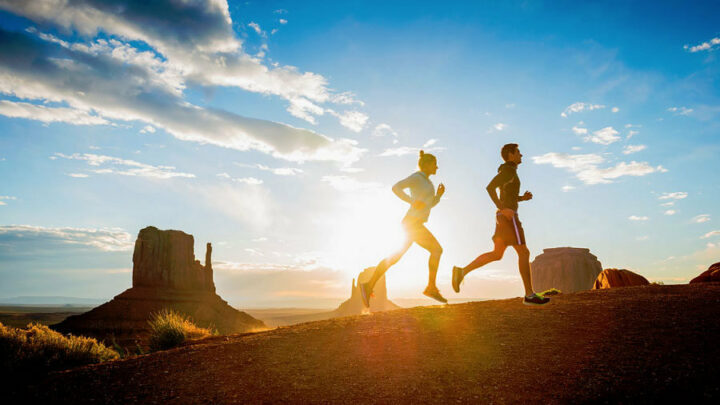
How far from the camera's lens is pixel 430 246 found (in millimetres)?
8312

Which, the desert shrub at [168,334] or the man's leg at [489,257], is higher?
the man's leg at [489,257]

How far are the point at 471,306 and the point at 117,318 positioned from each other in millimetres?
79222

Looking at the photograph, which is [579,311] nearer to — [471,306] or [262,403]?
[471,306]

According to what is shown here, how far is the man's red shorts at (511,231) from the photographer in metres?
8.06

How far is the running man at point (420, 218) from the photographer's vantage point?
320 inches

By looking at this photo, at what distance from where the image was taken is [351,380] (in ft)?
19.2

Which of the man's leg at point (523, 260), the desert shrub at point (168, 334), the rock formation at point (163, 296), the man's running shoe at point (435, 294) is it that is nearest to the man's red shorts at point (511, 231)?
the man's leg at point (523, 260)

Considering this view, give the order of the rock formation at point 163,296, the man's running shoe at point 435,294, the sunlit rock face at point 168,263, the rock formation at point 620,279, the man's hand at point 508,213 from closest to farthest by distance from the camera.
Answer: the man's hand at point 508,213
the man's running shoe at point 435,294
the rock formation at point 620,279
the rock formation at point 163,296
the sunlit rock face at point 168,263

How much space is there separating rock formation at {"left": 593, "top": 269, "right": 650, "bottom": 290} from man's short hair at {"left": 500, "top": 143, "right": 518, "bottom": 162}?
6.72 metres

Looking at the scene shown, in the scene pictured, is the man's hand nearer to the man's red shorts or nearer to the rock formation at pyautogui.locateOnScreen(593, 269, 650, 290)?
the man's red shorts

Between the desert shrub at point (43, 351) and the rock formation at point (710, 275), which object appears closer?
the desert shrub at point (43, 351)

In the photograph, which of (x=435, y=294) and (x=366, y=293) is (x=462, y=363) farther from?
(x=366, y=293)

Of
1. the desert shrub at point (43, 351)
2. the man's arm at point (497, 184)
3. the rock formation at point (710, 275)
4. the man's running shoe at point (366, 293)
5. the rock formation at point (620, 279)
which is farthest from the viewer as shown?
the rock formation at point (620, 279)

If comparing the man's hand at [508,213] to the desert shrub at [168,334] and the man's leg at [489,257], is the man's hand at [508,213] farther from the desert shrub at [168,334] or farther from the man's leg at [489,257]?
the desert shrub at [168,334]
